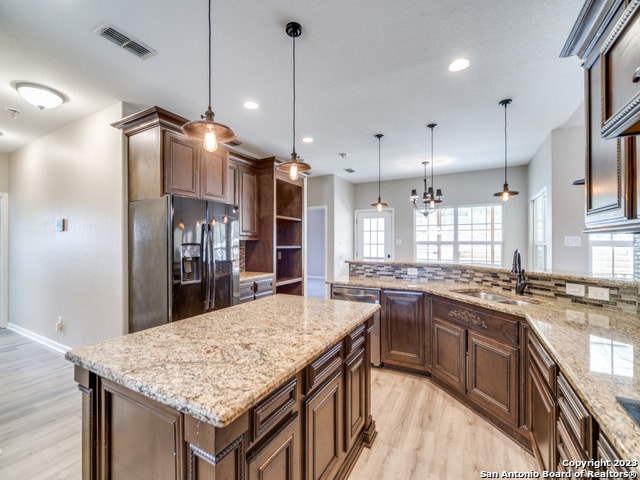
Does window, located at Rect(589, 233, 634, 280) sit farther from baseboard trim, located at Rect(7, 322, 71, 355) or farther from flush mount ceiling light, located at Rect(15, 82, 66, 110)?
baseboard trim, located at Rect(7, 322, 71, 355)

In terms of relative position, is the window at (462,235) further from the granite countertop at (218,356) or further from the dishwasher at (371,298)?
the granite countertop at (218,356)

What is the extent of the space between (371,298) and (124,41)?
298 centimetres

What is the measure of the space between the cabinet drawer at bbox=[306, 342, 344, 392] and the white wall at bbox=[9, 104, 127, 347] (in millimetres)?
2442

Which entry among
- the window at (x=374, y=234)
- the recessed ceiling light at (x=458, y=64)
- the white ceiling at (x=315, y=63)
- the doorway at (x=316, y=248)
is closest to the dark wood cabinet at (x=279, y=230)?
the white ceiling at (x=315, y=63)

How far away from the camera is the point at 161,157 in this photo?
2730 mm

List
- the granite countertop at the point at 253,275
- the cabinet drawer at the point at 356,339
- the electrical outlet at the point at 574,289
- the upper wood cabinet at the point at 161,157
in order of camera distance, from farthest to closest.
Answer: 1. the granite countertop at the point at 253,275
2. the upper wood cabinet at the point at 161,157
3. the electrical outlet at the point at 574,289
4. the cabinet drawer at the point at 356,339

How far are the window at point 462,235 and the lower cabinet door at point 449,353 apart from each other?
3901 mm

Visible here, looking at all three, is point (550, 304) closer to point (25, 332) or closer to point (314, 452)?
point (314, 452)

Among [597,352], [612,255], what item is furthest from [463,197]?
[597,352]

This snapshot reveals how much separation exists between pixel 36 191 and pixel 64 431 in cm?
346

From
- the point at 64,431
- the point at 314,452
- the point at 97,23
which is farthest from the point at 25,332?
the point at 314,452

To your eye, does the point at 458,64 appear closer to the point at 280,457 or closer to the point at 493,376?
the point at 493,376

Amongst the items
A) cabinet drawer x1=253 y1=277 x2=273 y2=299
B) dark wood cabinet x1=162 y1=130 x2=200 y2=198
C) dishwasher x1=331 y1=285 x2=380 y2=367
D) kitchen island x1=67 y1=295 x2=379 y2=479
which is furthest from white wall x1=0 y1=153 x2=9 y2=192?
dishwasher x1=331 y1=285 x2=380 y2=367

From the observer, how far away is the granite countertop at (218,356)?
2.85 ft
